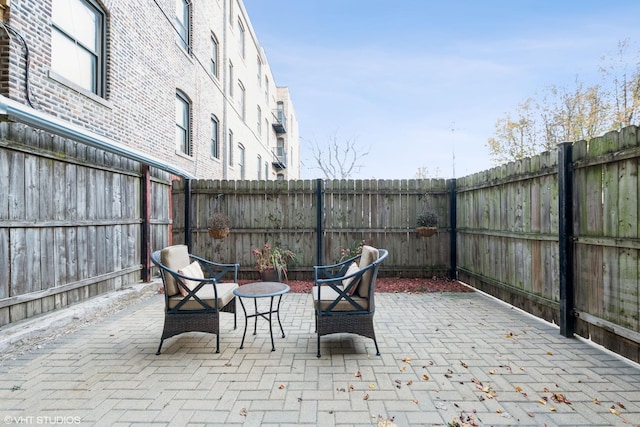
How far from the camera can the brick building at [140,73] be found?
152 inches

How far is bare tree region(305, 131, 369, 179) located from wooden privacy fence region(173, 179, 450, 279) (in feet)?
32.7

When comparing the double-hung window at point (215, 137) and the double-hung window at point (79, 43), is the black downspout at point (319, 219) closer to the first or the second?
the double-hung window at point (79, 43)

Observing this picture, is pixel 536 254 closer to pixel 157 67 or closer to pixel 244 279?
pixel 244 279

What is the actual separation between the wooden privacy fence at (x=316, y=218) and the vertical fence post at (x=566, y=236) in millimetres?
3279

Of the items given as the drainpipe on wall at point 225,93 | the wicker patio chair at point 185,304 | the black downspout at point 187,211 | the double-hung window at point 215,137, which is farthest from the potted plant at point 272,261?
the drainpipe on wall at point 225,93

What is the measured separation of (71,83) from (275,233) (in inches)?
167

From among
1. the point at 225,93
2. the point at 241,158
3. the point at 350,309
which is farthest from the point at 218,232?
the point at 241,158

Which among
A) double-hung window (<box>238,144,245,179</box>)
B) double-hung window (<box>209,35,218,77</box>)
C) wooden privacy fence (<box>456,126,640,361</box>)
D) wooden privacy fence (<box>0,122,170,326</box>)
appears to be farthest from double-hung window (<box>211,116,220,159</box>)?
wooden privacy fence (<box>456,126,640,361</box>)

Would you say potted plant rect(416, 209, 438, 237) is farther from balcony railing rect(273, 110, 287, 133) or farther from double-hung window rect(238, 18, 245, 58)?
balcony railing rect(273, 110, 287, 133)

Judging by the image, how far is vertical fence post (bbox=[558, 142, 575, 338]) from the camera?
3.62 meters

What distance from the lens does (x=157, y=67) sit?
23.0ft

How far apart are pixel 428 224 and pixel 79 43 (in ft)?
21.8

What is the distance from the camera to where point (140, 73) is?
6.32 metres

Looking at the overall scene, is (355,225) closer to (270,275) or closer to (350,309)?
(270,275)
